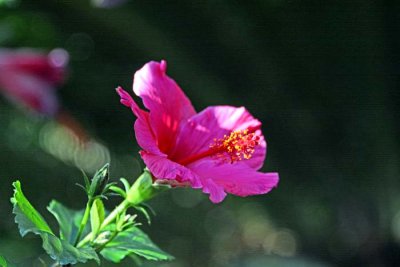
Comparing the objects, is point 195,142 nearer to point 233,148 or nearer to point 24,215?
point 233,148

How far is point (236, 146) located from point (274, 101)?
2.07 metres

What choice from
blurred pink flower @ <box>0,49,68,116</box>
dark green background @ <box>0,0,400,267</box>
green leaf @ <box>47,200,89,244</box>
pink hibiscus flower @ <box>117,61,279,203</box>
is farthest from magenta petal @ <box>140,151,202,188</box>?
dark green background @ <box>0,0,400,267</box>

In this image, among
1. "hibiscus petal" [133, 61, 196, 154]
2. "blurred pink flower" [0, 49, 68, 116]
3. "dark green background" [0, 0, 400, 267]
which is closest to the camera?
"hibiscus petal" [133, 61, 196, 154]

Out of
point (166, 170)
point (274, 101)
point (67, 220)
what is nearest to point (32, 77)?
point (67, 220)

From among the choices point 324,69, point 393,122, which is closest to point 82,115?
point 324,69

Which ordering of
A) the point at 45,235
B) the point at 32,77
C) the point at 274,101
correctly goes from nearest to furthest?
1. the point at 45,235
2. the point at 32,77
3. the point at 274,101

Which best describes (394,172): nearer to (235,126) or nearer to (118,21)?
(118,21)

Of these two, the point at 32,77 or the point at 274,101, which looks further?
the point at 274,101

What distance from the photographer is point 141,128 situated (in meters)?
0.58

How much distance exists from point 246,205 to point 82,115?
1042 mm

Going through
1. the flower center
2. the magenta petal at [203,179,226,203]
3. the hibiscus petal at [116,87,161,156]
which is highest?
the hibiscus petal at [116,87,161,156]

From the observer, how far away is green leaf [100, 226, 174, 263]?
0.61 meters

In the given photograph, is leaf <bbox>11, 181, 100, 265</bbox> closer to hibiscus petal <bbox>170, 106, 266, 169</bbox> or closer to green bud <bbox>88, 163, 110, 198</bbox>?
green bud <bbox>88, 163, 110, 198</bbox>

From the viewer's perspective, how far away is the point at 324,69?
2.64 metres
